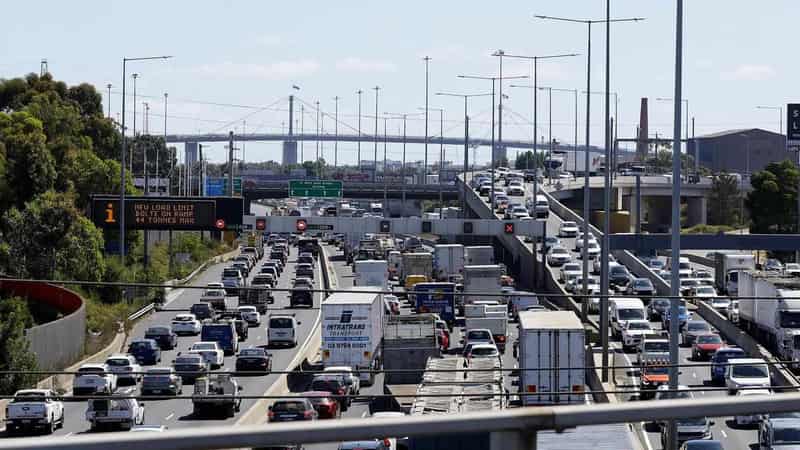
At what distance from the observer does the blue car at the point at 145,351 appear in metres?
41.0

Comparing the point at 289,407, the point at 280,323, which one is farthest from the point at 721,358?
the point at 289,407

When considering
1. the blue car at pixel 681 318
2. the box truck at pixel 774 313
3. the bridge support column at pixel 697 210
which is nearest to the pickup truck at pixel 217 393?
the box truck at pixel 774 313

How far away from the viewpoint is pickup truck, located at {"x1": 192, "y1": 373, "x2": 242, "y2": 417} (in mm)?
24844

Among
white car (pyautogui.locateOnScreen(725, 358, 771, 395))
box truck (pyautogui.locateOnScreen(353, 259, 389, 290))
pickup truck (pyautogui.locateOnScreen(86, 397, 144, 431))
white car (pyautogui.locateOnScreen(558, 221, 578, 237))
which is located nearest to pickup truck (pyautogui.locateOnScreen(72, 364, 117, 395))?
pickup truck (pyautogui.locateOnScreen(86, 397, 144, 431))

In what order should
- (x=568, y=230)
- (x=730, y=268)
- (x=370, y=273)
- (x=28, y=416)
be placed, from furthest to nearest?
(x=568, y=230) → (x=730, y=268) → (x=370, y=273) → (x=28, y=416)

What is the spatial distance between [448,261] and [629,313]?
2372 centimetres

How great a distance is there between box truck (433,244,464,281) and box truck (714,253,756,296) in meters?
12.8

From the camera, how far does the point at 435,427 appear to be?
3.68 meters

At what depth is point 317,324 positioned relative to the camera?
5322cm

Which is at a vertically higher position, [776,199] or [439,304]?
[776,199]

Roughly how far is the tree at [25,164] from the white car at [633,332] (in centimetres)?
2565

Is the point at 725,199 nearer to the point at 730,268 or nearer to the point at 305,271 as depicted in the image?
the point at 305,271

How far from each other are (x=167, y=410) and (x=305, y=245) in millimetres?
76816

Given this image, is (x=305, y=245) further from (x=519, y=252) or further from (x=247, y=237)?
(x=519, y=252)
